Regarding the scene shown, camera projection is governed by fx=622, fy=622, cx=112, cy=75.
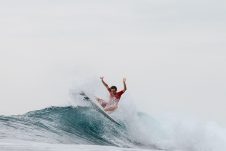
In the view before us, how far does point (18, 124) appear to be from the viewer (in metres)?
28.9

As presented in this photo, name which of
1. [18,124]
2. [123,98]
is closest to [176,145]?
[123,98]

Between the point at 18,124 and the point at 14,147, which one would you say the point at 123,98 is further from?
the point at 14,147

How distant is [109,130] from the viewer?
3203 cm

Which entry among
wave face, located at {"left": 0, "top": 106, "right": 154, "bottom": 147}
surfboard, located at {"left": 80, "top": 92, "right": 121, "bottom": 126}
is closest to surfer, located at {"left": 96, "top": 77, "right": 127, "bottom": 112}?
surfboard, located at {"left": 80, "top": 92, "right": 121, "bottom": 126}

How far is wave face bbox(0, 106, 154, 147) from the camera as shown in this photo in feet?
86.6

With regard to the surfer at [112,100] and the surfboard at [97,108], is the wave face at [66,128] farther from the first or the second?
the surfer at [112,100]

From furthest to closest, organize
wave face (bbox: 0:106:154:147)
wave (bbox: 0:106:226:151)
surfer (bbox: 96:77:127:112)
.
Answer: surfer (bbox: 96:77:127:112) < wave (bbox: 0:106:226:151) < wave face (bbox: 0:106:154:147)

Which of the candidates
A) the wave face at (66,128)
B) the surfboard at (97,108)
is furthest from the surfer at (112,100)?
the wave face at (66,128)

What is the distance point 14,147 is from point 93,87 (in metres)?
16.5

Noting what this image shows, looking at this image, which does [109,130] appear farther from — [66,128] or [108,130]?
[66,128]

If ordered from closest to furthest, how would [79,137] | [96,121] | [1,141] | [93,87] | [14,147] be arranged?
1. [14,147]
2. [1,141]
3. [79,137]
4. [96,121]
5. [93,87]

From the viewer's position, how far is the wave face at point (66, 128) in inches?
1039

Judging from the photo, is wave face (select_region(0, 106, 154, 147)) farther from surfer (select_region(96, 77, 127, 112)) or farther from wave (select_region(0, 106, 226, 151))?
surfer (select_region(96, 77, 127, 112))

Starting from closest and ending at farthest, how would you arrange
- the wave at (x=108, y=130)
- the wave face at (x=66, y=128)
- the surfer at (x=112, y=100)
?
the wave face at (x=66, y=128) → the wave at (x=108, y=130) → the surfer at (x=112, y=100)
